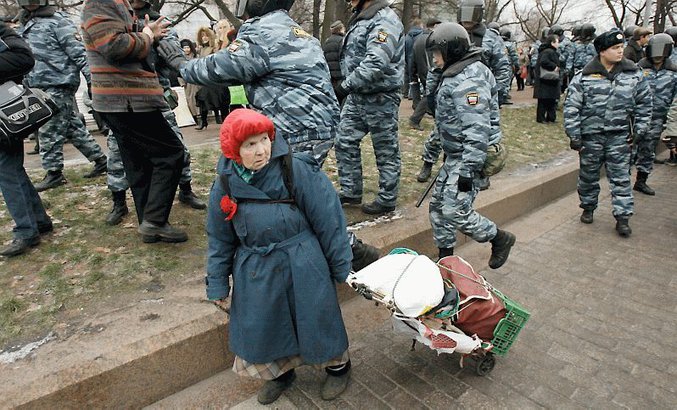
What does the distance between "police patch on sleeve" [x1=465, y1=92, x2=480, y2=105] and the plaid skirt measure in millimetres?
1908

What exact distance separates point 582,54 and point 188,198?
9865 mm

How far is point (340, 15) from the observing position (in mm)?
18328

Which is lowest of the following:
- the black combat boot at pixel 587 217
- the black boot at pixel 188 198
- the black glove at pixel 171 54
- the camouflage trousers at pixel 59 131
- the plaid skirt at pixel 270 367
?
the black combat boot at pixel 587 217

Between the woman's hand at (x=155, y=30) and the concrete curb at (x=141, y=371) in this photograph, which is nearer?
the concrete curb at (x=141, y=371)

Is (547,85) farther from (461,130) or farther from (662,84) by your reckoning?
(461,130)

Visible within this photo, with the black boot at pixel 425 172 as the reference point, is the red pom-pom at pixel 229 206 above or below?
above

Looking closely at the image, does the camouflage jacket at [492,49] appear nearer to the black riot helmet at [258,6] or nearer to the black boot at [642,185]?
the black boot at [642,185]

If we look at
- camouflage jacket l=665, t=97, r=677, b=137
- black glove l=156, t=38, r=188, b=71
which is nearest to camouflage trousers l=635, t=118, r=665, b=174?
camouflage jacket l=665, t=97, r=677, b=137

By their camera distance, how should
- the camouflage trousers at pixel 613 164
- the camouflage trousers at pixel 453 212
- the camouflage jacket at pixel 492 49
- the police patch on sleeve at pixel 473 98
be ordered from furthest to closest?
1. the camouflage jacket at pixel 492 49
2. the camouflage trousers at pixel 613 164
3. the camouflage trousers at pixel 453 212
4. the police patch on sleeve at pixel 473 98

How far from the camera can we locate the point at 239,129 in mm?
2021

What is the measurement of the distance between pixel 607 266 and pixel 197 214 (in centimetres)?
366

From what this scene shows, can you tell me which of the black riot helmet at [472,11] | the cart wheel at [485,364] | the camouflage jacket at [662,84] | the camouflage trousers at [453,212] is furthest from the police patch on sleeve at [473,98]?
the camouflage jacket at [662,84]

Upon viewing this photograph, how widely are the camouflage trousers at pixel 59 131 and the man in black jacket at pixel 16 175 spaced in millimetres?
1377

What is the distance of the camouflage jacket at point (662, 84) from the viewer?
265 inches
